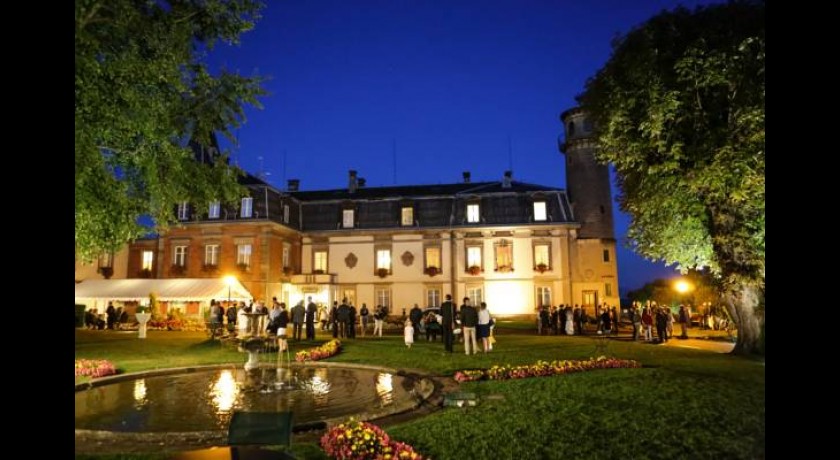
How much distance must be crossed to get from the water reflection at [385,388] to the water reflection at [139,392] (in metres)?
4.44

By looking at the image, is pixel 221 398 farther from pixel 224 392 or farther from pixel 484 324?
pixel 484 324

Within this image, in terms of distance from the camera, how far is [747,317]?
16.9 meters

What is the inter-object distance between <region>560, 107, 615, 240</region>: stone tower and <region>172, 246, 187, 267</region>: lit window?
95.7 ft

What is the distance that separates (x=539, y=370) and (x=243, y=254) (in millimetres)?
27337

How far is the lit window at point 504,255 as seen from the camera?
37469 mm

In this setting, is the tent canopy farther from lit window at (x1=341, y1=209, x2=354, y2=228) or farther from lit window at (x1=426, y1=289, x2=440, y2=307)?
lit window at (x1=426, y1=289, x2=440, y2=307)

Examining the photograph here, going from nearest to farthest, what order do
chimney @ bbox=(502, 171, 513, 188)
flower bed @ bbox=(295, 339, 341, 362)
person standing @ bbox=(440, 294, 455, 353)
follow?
flower bed @ bbox=(295, 339, 341, 362)
person standing @ bbox=(440, 294, 455, 353)
chimney @ bbox=(502, 171, 513, 188)

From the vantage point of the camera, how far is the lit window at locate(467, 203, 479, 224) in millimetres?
38312

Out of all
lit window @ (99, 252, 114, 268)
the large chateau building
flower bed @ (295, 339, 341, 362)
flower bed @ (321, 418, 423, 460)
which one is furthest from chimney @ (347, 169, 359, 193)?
flower bed @ (321, 418, 423, 460)

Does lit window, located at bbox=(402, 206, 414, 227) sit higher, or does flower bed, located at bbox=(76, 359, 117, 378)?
lit window, located at bbox=(402, 206, 414, 227)

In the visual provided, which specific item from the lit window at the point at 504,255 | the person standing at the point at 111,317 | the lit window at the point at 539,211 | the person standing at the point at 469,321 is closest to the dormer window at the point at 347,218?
the lit window at the point at 504,255

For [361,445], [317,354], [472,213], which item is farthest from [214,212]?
[361,445]
